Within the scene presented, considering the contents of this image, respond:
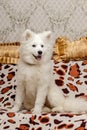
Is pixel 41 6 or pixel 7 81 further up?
pixel 41 6

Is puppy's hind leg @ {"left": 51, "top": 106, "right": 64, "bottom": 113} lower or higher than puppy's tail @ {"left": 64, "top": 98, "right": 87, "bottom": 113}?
lower

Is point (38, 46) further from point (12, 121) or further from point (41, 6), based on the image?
point (41, 6)

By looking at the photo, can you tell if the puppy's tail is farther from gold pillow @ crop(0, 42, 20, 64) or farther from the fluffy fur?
gold pillow @ crop(0, 42, 20, 64)

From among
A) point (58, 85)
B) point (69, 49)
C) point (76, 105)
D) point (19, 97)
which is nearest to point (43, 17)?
point (69, 49)

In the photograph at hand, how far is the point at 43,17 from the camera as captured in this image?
2947mm

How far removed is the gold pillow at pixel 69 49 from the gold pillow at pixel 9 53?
34cm

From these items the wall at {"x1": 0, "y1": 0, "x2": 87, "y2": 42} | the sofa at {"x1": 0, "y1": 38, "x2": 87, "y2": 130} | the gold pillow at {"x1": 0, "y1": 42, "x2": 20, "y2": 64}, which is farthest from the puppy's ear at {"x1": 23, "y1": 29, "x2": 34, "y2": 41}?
the wall at {"x1": 0, "y1": 0, "x2": 87, "y2": 42}

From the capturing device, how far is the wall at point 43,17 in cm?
290

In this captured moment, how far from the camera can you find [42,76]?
2.09m

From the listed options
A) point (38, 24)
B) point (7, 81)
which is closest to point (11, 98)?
point (7, 81)

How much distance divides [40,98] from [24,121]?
277 mm

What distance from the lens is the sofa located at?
5.82 ft

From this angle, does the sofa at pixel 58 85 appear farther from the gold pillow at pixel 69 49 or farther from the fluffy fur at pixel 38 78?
the fluffy fur at pixel 38 78

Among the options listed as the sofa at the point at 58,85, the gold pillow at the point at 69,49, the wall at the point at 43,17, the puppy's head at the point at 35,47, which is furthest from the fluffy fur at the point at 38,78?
the wall at the point at 43,17
